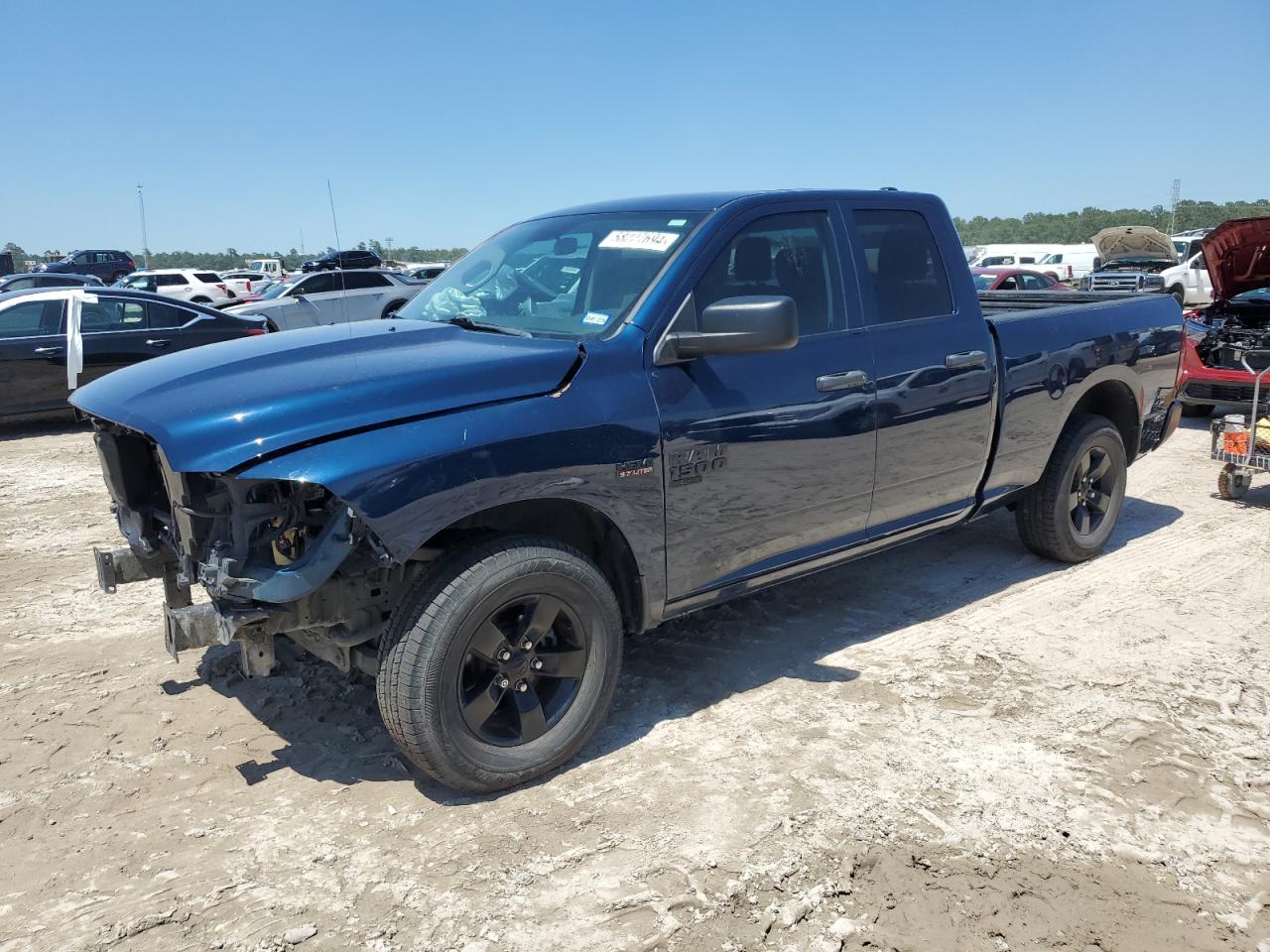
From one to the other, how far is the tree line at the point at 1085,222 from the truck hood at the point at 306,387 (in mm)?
76580

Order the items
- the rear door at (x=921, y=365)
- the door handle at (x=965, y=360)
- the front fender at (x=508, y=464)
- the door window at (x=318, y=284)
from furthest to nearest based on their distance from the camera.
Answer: the door window at (x=318, y=284), the door handle at (x=965, y=360), the rear door at (x=921, y=365), the front fender at (x=508, y=464)

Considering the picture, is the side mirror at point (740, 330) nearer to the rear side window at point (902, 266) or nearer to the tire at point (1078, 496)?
the rear side window at point (902, 266)

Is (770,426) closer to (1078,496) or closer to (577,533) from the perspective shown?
(577,533)

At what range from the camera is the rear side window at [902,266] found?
4.21 m

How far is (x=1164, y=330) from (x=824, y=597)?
271cm

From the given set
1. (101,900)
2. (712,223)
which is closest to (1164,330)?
(712,223)

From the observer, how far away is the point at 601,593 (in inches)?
131

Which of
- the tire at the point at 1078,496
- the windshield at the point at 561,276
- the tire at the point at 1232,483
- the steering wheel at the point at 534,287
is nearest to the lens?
the windshield at the point at 561,276

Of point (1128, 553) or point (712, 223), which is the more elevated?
point (712, 223)

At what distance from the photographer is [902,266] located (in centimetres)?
436

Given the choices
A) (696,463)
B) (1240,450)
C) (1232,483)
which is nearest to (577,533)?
(696,463)

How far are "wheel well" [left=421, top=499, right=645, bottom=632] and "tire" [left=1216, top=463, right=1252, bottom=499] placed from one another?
211 inches

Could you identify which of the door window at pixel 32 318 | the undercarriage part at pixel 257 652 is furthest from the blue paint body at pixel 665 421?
the door window at pixel 32 318

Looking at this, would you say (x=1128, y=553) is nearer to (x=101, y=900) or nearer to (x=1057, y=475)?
(x=1057, y=475)
